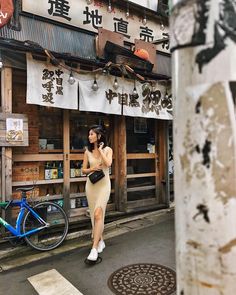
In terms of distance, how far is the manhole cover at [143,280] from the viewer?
14.2 feet

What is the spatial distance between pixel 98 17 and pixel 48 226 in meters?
5.21

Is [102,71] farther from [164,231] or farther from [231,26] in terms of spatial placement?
[231,26]

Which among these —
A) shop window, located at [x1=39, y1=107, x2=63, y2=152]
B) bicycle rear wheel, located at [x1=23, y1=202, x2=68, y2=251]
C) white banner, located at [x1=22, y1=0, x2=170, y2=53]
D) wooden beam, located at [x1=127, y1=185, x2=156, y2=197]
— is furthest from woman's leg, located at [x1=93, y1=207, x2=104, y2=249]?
white banner, located at [x1=22, y1=0, x2=170, y2=53]

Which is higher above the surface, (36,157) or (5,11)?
(5,11)

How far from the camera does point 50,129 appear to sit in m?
7.18

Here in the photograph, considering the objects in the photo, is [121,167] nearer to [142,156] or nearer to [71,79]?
[142,156]

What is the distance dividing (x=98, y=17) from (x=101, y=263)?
5.84 meters

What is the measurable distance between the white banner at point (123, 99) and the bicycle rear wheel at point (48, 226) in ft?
7.58

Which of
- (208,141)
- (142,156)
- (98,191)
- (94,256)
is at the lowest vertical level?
(94,256)

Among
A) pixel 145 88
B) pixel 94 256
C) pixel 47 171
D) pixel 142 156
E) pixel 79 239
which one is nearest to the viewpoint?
pixel 94 256

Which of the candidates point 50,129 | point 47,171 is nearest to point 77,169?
point 47,171

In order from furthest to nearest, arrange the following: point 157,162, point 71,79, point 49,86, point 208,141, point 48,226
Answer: point 157,162
point 71,79
point 49,86
point 48,226
point 208,141

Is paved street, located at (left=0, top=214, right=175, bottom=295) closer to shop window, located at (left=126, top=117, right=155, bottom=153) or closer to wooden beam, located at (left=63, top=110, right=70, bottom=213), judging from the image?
wooden beam, located at (left=63, top=110, right=70, bottom=213)

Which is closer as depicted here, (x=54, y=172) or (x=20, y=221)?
(x=20, y=221)
